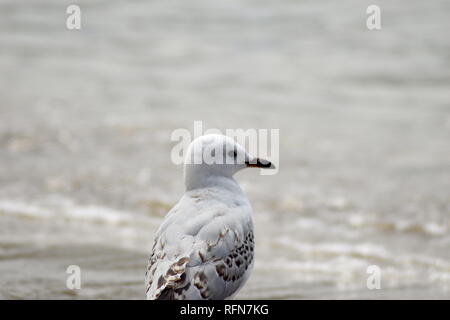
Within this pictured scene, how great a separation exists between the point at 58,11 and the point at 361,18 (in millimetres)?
5109

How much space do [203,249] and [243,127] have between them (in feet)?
17.5

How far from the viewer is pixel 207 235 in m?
3.92

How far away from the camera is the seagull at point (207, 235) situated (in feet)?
12.2

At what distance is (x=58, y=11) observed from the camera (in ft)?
46.1

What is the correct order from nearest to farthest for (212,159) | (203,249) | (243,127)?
(203,249) < (212,159) < (243,127)

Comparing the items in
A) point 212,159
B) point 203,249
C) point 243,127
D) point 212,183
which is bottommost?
point 203,249

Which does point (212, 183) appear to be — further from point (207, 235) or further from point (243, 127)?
point (243, 127)

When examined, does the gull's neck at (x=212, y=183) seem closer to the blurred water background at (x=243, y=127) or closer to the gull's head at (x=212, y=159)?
the gull's head at (x=212, y=159)

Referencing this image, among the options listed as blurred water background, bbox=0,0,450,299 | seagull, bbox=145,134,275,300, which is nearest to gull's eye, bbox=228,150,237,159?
seagull, bbox=145,134,275,300

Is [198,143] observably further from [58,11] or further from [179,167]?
[58,11]

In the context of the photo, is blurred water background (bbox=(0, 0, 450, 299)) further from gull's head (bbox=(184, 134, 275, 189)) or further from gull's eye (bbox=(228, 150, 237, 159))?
gull's eye (bbox=(228, 150, 237, 159))

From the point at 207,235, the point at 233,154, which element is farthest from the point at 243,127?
the point at 207,235

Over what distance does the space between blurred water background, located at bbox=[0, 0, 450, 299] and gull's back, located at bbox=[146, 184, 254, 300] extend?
3.63 ft

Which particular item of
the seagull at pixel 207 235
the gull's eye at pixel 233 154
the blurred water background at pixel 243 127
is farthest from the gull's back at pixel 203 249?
the blurred water background at pixel 243 127
